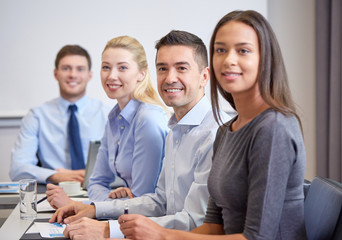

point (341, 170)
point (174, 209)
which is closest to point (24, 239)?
point (174, 209)

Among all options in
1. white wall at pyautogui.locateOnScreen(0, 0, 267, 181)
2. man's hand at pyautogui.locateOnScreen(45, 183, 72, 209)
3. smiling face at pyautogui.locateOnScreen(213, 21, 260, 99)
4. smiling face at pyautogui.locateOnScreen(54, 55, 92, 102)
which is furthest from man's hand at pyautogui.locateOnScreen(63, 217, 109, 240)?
white wall at pyautogui.locateOnScreen(0, 0, 267, 181)

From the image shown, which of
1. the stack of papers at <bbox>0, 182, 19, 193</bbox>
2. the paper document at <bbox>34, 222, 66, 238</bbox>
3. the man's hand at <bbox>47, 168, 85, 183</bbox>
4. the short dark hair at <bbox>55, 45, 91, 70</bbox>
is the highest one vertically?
the short dark hair at <bbox>55, 45, 91, 70</bbox>

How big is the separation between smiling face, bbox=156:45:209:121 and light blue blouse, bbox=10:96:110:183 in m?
1.72

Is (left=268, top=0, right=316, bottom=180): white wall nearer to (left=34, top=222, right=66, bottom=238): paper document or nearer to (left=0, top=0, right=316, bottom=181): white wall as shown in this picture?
(left=0, top=0, right=316, bottom=181): white wall

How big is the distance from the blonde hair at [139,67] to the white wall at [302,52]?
204 cm

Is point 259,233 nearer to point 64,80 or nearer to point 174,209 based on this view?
point 174,209

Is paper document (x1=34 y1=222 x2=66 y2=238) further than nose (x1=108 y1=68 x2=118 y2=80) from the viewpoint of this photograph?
No


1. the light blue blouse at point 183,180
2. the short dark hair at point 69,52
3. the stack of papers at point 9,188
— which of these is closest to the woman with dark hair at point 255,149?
the light blue blouse at point 183,180

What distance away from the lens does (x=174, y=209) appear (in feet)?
5.65

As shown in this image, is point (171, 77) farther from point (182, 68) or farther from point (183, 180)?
point (183, 180)

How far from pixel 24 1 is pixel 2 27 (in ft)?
0.95

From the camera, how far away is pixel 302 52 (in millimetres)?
4031

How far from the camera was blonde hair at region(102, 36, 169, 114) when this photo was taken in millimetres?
2295

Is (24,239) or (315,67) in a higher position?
(315,67)
